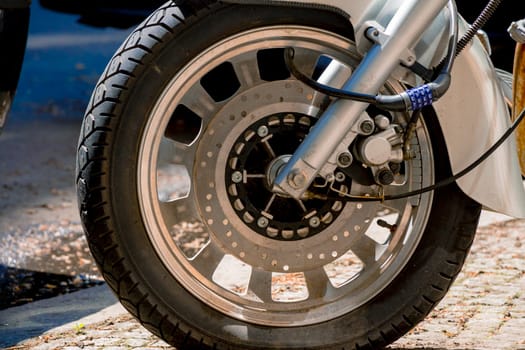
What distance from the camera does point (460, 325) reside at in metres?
3.78

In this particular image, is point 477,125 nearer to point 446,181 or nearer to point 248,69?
point 446,181

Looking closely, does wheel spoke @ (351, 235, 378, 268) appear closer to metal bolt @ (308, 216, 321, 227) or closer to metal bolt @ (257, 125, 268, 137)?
metal bolt @ (308, 216, 321, 227)

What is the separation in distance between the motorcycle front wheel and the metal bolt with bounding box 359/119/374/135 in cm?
13

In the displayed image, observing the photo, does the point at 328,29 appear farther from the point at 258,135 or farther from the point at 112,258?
the point at 112,258

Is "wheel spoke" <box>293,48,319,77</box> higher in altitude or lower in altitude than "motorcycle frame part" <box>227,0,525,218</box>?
lower

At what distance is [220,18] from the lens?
3.05 m

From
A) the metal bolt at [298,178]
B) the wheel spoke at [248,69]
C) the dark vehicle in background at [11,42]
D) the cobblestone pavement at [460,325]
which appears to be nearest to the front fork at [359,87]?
the metal bolt at [298,178]

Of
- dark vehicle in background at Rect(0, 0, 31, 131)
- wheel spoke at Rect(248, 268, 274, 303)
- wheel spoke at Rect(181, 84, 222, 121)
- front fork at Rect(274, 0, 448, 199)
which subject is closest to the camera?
front fork at Rect(274, 0, 448, 199)

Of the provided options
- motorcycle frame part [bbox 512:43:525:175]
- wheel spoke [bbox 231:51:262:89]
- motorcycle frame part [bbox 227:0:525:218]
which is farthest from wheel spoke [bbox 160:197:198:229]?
motorcycle frame part [bbox 512:43:525:175]

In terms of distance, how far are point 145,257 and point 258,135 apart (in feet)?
1.52

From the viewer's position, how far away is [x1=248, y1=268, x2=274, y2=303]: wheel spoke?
322 centimetres

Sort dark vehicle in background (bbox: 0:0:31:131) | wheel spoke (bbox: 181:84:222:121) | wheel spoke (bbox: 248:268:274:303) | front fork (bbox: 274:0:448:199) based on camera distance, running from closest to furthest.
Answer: front fork (bbox: 274:0:448:199)
wheel spoke (bbox: 181:84:222:121)
wheel spoke (bbox: 248:268:274:303)
dark vehicle in background (bbox: 0:0:31:131)

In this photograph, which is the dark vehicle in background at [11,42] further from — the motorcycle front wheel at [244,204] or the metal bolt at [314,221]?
the metal bolt at [314,221]

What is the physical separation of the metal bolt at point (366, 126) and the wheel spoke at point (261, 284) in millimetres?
501
